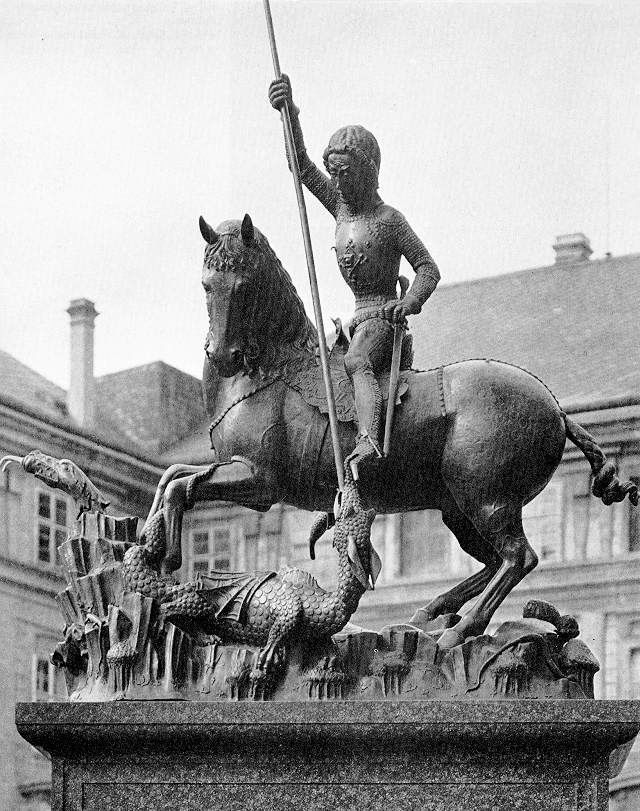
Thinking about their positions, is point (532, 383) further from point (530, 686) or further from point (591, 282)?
point (591, 282)

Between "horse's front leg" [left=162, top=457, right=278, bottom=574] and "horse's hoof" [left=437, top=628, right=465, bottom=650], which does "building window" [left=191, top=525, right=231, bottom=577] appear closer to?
"horse's front leg" [left=162, top=457, right=278, bottom=574]

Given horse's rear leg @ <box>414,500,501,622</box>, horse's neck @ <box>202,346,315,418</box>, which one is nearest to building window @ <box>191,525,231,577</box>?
horse's rear leg @ <box>414,500,501,622</box>

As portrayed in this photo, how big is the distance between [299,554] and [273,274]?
22.2 m

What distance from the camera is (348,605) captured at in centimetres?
1008

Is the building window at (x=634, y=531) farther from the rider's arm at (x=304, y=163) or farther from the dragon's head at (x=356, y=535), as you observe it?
the dragon's head at (x=356, y=535)

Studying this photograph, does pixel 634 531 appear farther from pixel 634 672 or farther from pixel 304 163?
pixel 304 163

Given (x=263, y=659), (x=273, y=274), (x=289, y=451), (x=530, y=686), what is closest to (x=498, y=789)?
(x=530, y=686)

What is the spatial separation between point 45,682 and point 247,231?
824 inches

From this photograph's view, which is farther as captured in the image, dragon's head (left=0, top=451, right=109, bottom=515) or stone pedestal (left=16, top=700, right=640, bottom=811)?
dragon's head (left=0, top=451, right=109, bottom=515)

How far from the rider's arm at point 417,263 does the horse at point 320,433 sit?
0.40 metres

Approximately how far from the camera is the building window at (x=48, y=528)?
1252 inches

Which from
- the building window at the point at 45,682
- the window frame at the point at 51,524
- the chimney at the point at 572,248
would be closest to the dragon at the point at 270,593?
the building window at the point at 45,682

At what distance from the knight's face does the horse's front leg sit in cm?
146

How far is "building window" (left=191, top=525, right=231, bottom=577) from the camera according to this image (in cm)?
3291
